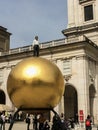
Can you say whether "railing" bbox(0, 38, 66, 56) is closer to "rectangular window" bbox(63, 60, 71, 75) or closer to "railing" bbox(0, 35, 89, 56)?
"railing" bbox(0, 35, 89, 56)

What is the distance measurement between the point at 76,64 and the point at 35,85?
2986cm

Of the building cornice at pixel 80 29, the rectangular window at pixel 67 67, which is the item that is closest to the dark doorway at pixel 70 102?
the rectangular window at pixel 67 67

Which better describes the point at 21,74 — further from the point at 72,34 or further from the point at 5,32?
the point at 5,32

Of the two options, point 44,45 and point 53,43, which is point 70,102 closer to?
point 53,43

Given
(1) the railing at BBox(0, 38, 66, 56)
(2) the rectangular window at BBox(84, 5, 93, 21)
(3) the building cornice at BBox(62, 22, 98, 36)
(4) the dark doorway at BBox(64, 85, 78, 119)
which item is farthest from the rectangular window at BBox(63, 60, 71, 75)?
(2) the rectangular window at BBox(84, 5, 93, 21)

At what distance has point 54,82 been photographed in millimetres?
7188

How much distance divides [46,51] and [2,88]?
8.32 m

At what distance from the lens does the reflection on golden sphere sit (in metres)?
7.03

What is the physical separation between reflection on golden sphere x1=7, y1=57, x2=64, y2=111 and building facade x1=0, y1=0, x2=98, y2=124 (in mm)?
25069

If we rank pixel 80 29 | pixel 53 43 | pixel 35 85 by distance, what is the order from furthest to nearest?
pixel 80 29
pixel 53 43
pixel 35 85

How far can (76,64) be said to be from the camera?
3666 cm

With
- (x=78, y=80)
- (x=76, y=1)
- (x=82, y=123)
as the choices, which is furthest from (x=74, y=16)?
(x=82, y=123)

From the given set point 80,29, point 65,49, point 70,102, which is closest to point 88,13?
point 80,29

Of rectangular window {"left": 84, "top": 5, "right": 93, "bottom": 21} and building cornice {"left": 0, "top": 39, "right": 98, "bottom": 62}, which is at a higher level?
rectangular window {"left": 84, "top": 5, "right": 93, "bottom": 21}
